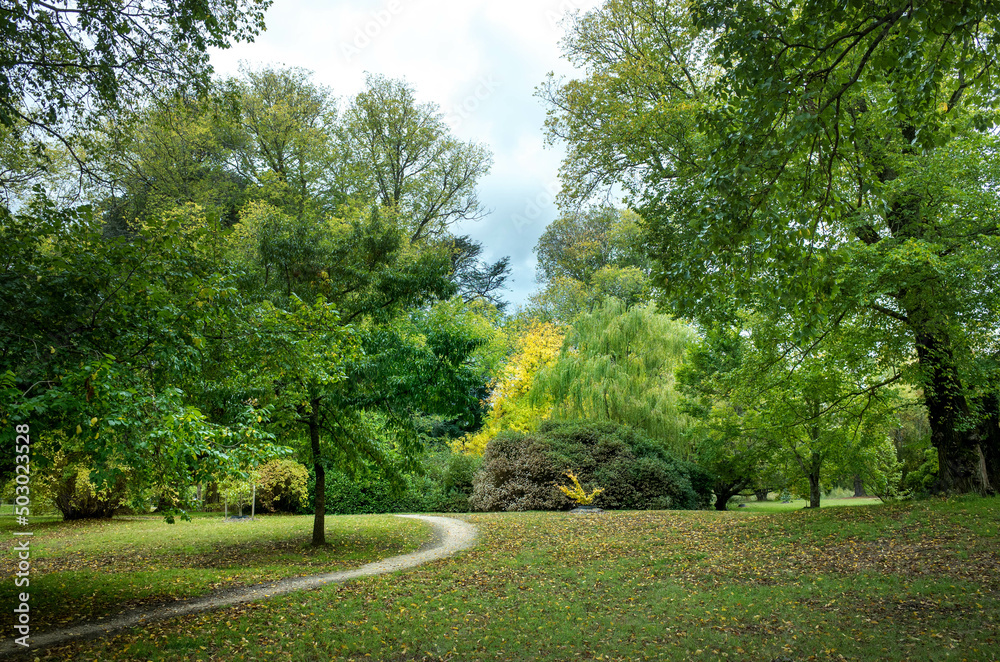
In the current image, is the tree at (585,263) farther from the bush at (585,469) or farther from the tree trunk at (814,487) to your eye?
the tree trunk at (814,487)

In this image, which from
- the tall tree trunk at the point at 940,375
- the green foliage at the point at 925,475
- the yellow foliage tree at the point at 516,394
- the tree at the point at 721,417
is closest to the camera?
the tall tree trunk at the point at 940,375

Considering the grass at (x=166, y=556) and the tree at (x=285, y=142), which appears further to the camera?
the tree at (x=285, y=142)

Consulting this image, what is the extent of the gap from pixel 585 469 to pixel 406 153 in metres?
16.6

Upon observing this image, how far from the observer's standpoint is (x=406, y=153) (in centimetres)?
2633

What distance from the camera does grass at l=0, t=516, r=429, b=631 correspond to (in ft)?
24.0

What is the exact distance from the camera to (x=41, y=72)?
587 centimetres

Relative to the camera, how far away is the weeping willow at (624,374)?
19.0 metres

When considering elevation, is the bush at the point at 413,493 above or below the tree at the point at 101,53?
below

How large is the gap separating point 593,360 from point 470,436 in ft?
19.8

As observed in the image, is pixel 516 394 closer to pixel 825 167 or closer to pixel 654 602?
pixel 654 602

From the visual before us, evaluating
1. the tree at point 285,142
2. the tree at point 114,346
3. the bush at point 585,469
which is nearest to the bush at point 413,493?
the bush at point 585,469

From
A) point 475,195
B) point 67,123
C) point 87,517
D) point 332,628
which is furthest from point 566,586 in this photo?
point 475,195

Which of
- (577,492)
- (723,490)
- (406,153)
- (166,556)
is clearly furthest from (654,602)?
(406,153)

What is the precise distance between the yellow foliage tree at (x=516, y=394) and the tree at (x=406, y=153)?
7.30m
